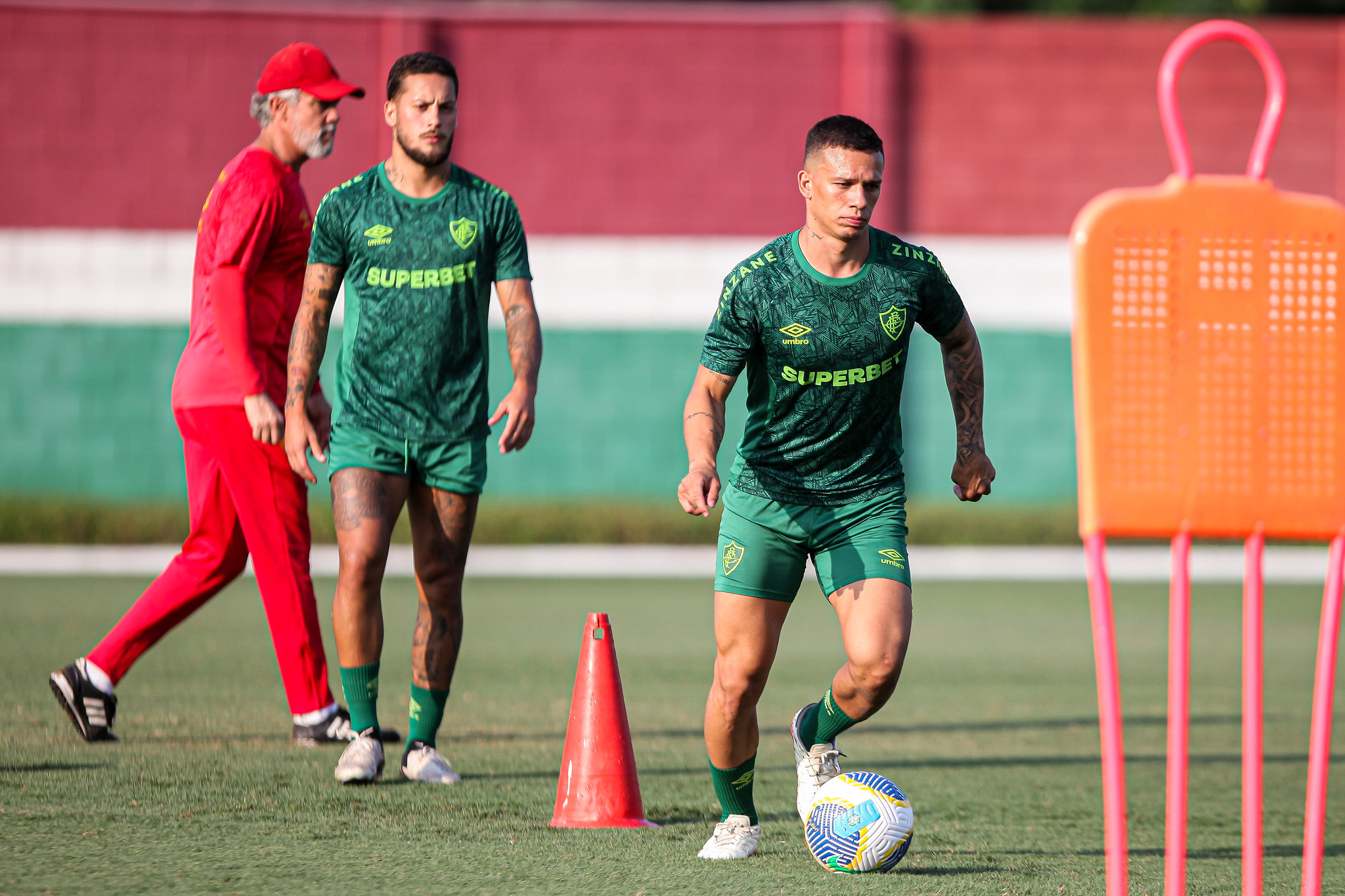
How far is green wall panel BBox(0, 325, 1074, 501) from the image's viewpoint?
20297 mm

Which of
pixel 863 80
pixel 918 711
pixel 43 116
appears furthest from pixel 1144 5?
pixel 918 711

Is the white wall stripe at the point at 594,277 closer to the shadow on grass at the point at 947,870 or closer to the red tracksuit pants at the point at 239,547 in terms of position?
the red tracksuit pants at the point at 239,547

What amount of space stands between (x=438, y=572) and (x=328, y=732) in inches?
34.6

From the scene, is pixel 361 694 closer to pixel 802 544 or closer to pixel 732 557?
pixel 732 557

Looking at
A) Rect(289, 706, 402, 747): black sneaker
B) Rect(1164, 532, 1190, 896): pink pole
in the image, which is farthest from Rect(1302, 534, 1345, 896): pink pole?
Rect(289, 706, 402, 747): black sneaker

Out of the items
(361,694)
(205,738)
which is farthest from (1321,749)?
(205,738)

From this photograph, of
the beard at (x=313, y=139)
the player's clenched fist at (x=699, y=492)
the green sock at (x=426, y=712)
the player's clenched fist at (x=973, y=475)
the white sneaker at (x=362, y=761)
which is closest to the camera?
the player's clenched fist at (x=699, y=492)

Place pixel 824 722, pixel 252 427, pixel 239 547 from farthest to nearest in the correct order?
pixel 239 547
pixel 252 427
pixel 824 722

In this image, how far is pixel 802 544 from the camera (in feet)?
15.3

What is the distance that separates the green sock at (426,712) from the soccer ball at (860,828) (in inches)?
64.8

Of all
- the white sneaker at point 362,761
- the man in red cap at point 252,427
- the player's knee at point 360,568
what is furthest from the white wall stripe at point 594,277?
the white sneaker at point 362,761

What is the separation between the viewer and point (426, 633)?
5652 mm

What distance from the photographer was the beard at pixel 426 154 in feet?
17.9

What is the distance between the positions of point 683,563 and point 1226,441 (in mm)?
13359
